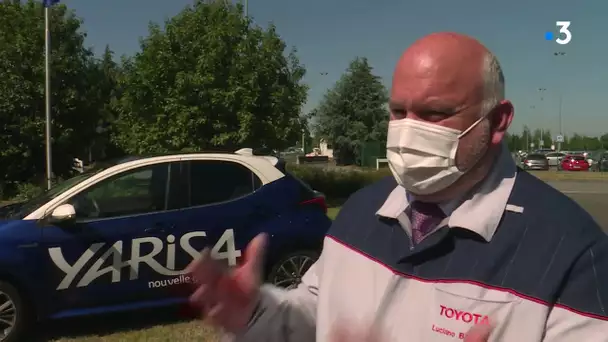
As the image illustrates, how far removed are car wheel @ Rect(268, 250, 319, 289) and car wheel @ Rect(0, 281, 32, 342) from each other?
2.33 m

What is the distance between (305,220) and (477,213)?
463 cm

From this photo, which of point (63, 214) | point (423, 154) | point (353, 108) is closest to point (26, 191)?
point (63, 214)

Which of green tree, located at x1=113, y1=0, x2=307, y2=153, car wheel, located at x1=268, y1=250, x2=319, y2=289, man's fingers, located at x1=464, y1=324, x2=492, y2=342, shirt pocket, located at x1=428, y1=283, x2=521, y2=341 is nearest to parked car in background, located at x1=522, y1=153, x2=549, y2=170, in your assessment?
green tree, located at x1=113, y1=0, x2=307, y2=153

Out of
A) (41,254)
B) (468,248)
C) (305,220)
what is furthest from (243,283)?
(305,220)

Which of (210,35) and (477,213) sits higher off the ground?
(210,35)

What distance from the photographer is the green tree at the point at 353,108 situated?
42.4 m

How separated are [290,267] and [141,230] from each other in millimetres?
1615

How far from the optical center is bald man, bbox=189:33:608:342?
55.0 inches

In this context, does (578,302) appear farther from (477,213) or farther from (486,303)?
(477,213)

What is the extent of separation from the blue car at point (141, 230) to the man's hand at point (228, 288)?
3.31 metres

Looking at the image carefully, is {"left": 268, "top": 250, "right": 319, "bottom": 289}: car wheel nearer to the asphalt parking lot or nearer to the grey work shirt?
the grey work shirt

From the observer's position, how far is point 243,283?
164 cm

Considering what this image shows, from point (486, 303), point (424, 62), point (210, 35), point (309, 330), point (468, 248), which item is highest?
point (210, 35)

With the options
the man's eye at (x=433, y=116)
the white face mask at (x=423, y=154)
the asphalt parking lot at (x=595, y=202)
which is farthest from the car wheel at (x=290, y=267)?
the asphalt parking lot at (x=595, y=202)
